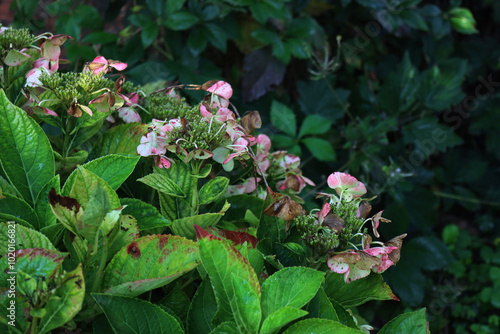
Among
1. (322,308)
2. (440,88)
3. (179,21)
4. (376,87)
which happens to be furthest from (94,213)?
(376,87)

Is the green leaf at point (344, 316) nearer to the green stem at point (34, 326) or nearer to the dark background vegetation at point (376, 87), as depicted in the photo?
the green stem at point (34, 326)

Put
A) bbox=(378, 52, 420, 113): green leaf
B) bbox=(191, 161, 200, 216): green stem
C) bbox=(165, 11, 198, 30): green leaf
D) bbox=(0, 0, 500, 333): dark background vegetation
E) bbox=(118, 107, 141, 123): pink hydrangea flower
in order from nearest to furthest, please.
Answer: bbox=(191, 161, 200, 216): green stem
bbox=(118, 107, 141, 123): pink hydrangea flower
bbox=(165, 11, 198, 30): green leaf
bbox=(0, 0, 500, 333): dark background vegetation
bbox=(378, 52, 420, 113): green leaf

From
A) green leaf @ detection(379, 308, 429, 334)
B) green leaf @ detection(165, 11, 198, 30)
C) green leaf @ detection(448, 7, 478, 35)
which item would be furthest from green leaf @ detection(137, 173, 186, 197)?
green leaf @ detection(448, 7, 478, 35)

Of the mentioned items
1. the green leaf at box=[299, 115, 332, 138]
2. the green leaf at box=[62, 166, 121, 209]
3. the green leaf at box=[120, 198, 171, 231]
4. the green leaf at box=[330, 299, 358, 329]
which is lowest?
the green leaf at box=[299, 115, 332, 138]

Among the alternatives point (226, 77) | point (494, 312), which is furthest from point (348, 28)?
Result: point (494, 312)

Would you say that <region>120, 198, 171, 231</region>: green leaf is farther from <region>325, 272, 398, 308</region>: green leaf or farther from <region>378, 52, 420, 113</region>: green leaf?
<region>378, 52, 420, 113</region>: green leaf

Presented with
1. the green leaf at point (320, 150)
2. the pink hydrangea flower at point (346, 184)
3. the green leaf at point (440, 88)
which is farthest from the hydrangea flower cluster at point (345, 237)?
the green leaf at point (440, 88)

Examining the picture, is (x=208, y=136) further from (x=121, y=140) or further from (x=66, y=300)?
(x=66, y=300)
